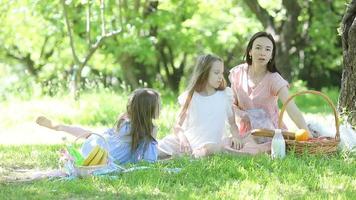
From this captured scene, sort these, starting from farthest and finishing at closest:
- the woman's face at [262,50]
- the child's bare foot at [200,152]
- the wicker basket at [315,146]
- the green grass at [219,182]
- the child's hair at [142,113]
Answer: the woman's face at [262,50], the child's bare foot at [200,152], the child's hair at [142,113], the wicker basket at [315,146], the green grass at [219,182]

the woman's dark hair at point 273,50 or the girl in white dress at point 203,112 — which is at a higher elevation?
the woman's dark hair at point 273,50

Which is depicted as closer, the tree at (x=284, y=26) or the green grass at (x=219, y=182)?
the green grass at (x=219, y=182)

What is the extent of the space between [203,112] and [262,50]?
83 centimetres

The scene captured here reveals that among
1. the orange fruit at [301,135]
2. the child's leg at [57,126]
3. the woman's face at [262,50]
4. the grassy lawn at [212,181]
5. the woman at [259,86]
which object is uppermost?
the woman's face at [262,50]

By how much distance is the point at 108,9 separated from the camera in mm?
15359

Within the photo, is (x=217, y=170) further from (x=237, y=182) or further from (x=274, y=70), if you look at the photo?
(x=274, y=70)

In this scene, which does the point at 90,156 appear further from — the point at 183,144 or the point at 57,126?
the point at 183,144

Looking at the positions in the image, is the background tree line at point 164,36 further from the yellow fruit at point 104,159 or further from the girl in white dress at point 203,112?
the yellow fruit at point 104,159

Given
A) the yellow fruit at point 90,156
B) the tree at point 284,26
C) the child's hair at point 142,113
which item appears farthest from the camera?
the tree at point 284,26

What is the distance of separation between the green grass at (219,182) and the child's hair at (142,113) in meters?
0.37

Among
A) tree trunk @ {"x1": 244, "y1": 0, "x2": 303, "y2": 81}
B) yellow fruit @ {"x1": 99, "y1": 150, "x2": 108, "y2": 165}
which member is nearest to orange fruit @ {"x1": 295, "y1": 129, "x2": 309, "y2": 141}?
yellow fruit @ {"x1": 99, "y1": 150, "x2": 108, "y2": 165}

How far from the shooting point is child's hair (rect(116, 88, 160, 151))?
577 cm

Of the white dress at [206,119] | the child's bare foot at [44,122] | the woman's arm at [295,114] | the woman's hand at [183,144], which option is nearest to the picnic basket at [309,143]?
the woman's arm at [295,114]

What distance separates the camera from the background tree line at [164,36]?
51.6 feet
